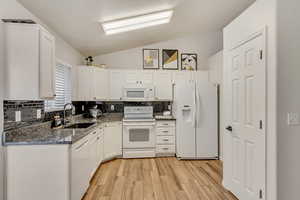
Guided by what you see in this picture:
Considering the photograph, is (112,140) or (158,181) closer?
(158,181)

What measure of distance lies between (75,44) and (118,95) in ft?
4.73

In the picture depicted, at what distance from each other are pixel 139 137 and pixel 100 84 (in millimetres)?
1497

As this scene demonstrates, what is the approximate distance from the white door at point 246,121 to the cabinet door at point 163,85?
188cm

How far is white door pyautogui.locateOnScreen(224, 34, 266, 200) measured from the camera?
1.93 metres

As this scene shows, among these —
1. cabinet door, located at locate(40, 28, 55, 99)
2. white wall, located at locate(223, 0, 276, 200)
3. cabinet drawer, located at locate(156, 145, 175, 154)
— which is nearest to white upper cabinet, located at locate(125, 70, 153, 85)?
cabinet drawer, located at locate(156, 145, 175, 154)

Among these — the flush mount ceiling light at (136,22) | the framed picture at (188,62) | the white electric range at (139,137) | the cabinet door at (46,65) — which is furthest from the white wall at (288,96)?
the framed picture at (188,62)

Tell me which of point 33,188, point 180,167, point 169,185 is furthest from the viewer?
point 180,167

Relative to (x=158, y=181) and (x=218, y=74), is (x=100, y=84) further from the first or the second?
(x=218, y=74)

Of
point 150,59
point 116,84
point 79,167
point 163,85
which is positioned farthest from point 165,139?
point 79,167

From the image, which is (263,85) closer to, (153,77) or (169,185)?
(169,185)

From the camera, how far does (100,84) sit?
414 centimetres

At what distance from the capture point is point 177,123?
4.06 m

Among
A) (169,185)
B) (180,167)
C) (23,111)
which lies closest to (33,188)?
(23,111)

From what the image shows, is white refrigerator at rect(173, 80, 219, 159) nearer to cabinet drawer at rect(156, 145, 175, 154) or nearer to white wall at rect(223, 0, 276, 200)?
cabinet drawer at rect(156, 145, 175, 154)
